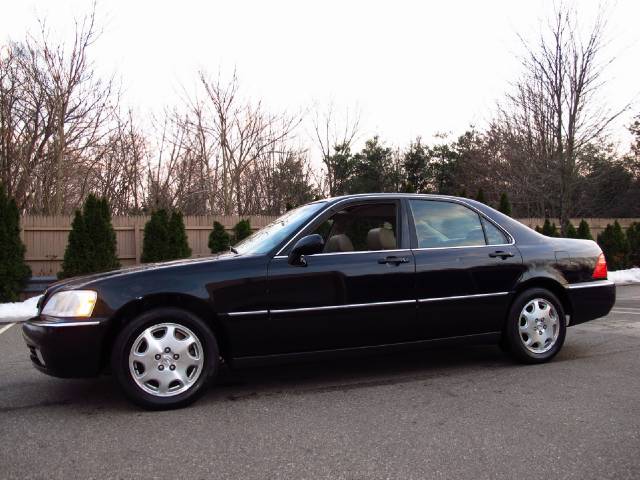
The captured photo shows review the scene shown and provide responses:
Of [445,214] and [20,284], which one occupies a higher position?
[445,214]

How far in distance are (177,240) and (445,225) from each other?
1049 centimetres

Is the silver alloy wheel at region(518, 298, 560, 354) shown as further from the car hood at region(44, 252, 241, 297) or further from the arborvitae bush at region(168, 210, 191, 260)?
the arborvitae bush at region(168, 210, 191, 260)

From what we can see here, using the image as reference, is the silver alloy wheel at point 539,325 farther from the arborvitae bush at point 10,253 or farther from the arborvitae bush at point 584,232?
the arborvitae bush at point 584,232

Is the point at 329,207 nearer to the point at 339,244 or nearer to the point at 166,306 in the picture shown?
the point at 339,244

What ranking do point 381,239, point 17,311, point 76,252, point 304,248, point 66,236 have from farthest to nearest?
point 66,236, point 76,252, point 17,311, point 381,239, point 304,248

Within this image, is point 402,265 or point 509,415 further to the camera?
point 402,265

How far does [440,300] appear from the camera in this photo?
4.50 metres

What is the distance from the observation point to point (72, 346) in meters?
3.64

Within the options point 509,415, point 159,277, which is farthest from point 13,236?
point 509,415

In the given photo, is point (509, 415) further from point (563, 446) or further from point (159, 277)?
point (159, 277)

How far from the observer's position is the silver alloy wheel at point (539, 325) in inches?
191

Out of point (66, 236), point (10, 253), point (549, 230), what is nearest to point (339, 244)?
point (10, 253)

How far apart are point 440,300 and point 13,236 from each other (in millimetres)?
10741

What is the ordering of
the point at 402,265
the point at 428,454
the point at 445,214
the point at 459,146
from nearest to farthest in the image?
the point at 428,454, the point at 402,265, the point at 445,214, the point at 459,146
